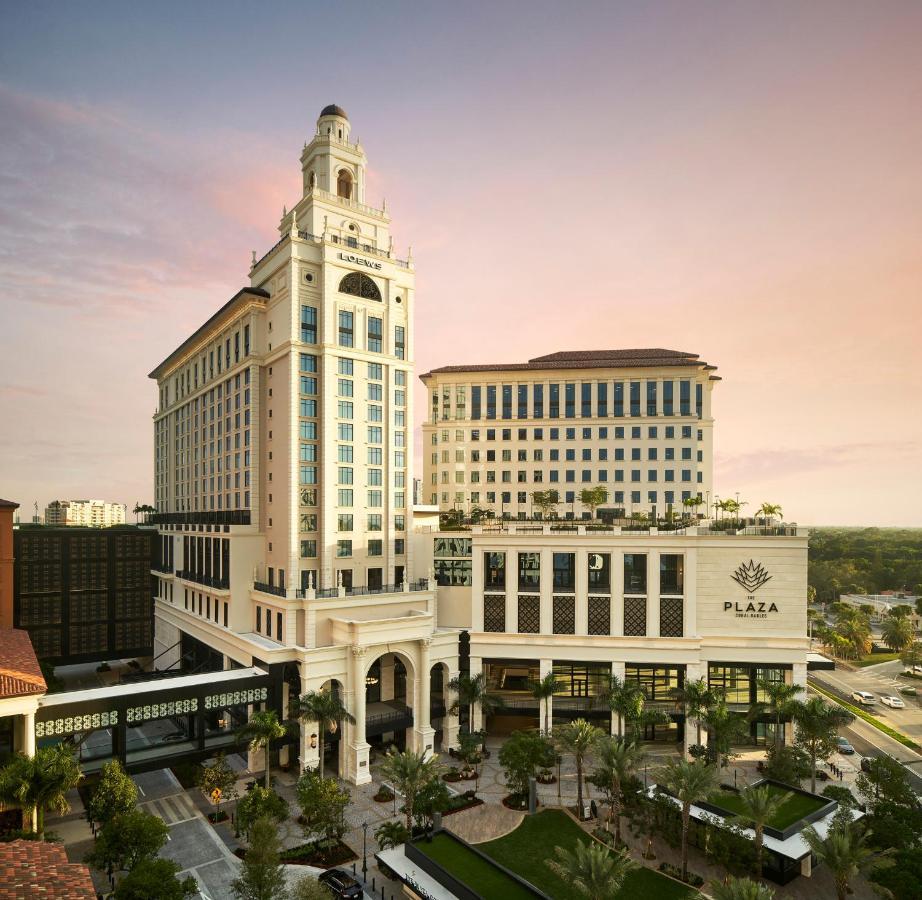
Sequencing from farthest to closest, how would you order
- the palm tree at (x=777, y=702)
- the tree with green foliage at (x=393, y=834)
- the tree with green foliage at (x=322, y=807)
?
the palm tree at (x=777, y=702), the tree with green foliage at (x=322, y=807), the tree with green foliage at (x=393, y=834)

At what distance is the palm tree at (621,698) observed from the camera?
5191 cm

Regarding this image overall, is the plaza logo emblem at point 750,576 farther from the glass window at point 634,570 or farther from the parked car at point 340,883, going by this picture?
the parked car at point 340,883

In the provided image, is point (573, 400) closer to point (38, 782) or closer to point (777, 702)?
point (777, 702)

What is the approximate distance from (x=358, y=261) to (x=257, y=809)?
162 feet

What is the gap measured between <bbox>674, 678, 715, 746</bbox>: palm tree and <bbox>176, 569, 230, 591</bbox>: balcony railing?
43.9 metres

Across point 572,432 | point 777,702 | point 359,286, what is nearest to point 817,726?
point 777,702

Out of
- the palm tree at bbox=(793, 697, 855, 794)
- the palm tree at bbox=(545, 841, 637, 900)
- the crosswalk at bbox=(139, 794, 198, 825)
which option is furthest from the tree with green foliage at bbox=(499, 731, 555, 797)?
the crosswalk at bbox=(139, 794, 198, 825)

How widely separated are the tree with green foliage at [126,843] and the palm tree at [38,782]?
11.8ft

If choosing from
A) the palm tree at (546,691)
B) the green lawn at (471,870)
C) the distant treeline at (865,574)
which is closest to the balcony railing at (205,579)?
the palm tree at (546,691)

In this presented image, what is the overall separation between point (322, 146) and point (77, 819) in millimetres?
64278

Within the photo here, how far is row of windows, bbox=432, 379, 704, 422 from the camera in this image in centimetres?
10081

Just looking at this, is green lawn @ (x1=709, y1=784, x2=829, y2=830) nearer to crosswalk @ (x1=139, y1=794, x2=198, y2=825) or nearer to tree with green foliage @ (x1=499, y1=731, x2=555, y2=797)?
tree with green foliage @ (x1=499, y1=731, x2=555, y2=797)

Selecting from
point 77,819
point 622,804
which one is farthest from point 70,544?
point 622,804

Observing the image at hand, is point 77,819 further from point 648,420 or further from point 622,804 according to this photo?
point 648,420
